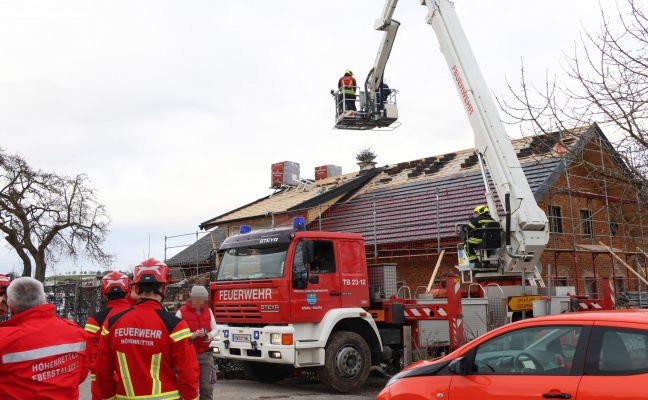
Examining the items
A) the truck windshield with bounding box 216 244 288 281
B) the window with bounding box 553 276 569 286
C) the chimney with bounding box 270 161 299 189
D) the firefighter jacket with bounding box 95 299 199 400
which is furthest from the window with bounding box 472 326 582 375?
the chimney with bounding box 270 161 299 189

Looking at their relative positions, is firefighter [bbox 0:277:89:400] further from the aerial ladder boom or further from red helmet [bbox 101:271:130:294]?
the aerial ladder boom

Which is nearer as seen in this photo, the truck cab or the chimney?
the truck cab

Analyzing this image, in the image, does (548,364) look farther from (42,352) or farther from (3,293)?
(3,293)

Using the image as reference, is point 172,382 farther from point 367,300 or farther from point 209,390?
point 367,300

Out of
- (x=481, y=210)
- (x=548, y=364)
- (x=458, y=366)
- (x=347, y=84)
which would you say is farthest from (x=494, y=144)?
(x=548, y=364)

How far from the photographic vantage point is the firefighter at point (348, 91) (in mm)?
16438

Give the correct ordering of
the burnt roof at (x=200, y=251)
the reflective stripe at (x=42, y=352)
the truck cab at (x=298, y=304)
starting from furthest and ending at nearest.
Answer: the burnt roof at (x=200, y=251) < the truck cab at (x=298, y=304) < the reflective stripe at (x=42, y=352)

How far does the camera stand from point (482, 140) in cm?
1170

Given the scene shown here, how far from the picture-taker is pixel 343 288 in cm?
1041

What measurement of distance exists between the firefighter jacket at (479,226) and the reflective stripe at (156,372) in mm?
7720

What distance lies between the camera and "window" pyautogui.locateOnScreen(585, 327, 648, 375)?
432cm

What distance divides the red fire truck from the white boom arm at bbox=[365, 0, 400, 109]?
623cm

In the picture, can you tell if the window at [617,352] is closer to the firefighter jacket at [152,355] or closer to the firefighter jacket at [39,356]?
the firefighter jacket at [152,355]

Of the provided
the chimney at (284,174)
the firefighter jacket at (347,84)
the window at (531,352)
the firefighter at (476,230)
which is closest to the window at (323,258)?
the firefighter at (476,230)
